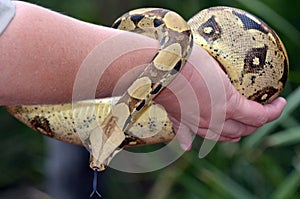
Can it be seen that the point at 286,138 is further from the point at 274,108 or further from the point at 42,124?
the point at 42,124

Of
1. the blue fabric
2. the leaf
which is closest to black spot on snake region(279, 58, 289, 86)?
the leaf

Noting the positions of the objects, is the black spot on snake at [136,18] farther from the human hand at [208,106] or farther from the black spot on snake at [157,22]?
the human hand at [208,106]

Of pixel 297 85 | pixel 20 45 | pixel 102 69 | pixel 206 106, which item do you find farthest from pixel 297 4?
pixel 20 45

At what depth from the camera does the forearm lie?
1814 mm

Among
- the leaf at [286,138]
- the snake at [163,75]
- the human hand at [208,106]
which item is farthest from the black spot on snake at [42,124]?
the leaf at [286,138]

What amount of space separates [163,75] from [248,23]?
1.71 ft

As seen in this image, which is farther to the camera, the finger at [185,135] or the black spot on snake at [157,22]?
the finger at [185,135]

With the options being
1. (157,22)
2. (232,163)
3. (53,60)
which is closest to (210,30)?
(157,22)

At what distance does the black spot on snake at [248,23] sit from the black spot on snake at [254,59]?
7cm

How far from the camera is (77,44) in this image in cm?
191

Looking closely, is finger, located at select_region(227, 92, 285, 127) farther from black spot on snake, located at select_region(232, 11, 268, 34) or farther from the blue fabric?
the blue fabric

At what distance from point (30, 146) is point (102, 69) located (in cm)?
251

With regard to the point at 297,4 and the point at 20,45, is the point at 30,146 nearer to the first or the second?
the point at 297,4

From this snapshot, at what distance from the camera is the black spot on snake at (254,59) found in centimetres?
235
